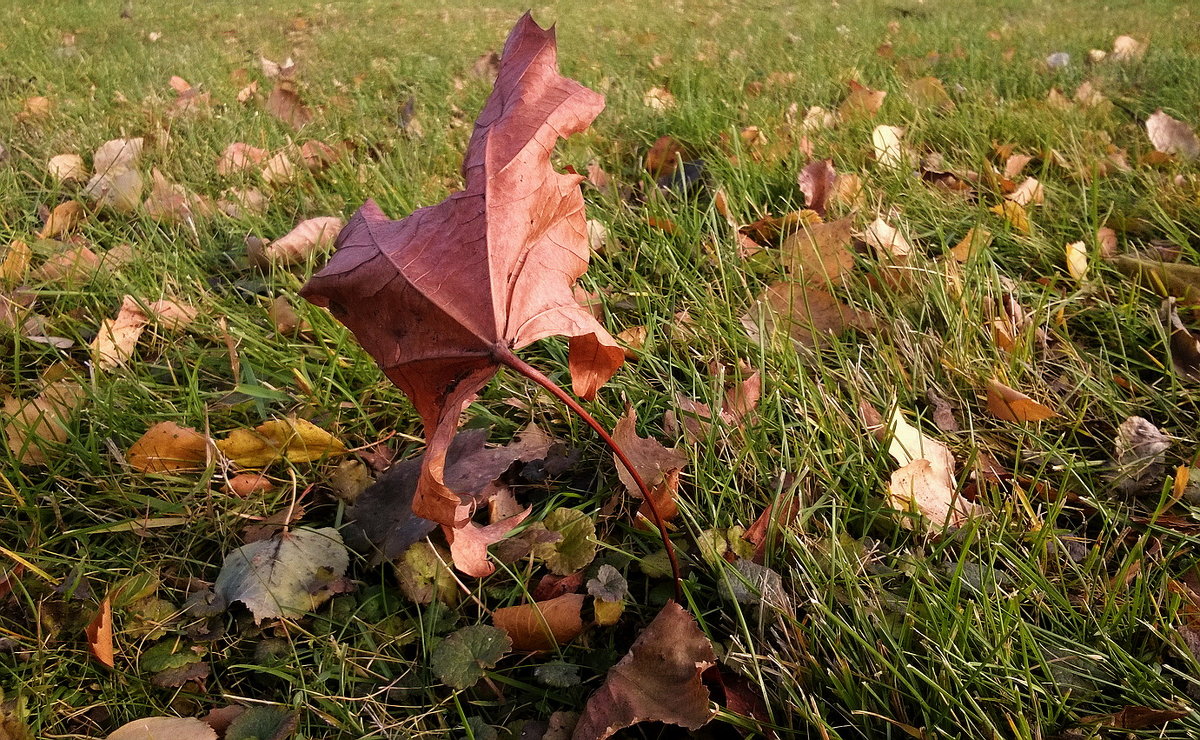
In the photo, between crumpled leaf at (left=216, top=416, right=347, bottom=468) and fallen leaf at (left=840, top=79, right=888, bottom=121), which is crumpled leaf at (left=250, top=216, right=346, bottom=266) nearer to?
crumpled leaf at (left=216, top=416, right=347, bottom=468)

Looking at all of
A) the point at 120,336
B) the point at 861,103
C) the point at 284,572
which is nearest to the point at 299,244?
the point at 120,336

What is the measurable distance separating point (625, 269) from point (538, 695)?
0.95 meters

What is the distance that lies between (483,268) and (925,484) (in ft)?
2.46

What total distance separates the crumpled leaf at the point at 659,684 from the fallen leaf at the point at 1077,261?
1.21 m

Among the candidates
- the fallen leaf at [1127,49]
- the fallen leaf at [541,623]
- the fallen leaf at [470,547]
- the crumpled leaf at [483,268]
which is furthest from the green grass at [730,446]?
the fallen leaf at [1127,49]

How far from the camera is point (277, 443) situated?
1.28m

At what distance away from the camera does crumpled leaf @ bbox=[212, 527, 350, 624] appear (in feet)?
3.46

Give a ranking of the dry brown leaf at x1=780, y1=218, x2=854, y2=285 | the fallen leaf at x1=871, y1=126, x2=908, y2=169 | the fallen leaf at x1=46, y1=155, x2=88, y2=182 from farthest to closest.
Answer: 1. the fallen leaf at x1=46, y1=155, x2=88, y2=182
2. the fallen leaf at x1=871, y1=126, x2=908, y2=169
3. the dry brown leaf at x1=780, y1=218, x2=854, y2=285

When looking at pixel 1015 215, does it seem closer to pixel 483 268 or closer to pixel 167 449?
pixel 483 268

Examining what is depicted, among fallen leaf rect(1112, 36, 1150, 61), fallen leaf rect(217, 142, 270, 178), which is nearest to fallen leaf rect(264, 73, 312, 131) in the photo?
fallen leaf rect(217, 142, 270, 178)

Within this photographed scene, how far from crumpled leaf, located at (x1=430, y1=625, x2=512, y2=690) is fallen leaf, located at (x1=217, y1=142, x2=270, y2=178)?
172cm

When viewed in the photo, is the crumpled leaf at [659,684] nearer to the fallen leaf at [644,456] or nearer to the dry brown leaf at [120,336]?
the fallen leaf at [644,456]

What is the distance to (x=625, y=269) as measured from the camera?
5.55 ft

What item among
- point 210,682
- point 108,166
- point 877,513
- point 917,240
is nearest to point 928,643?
point 877,513
